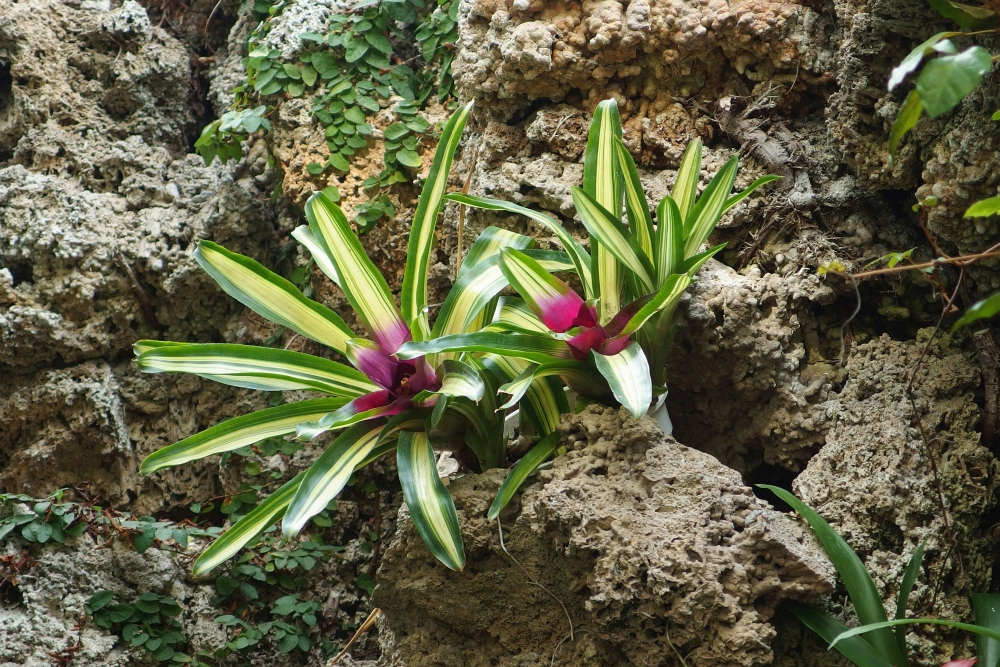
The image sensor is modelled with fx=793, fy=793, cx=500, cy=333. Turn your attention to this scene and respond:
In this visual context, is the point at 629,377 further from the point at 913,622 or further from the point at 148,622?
the point at 148,622

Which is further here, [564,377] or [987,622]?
[564,377]

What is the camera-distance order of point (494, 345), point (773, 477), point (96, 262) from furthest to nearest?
1. point (96, 262)
2. point (773, 477)
3. point (494, 345)

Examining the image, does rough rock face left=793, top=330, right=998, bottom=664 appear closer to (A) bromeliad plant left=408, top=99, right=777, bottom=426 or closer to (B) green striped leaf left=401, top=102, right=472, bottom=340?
(A) bromeliad plant left=408, top=99, right=777, bottom=426

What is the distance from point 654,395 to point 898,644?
0.67 meters

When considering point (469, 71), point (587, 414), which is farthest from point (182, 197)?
point (587, 414)

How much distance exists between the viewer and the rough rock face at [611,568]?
1.45 metres

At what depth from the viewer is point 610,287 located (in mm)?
1767

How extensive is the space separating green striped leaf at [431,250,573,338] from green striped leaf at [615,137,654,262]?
25 cm

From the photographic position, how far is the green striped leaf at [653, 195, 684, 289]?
1.69 m

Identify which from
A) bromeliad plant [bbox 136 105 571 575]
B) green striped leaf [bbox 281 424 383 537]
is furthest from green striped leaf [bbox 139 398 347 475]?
green striped leaf [bbox 281 424 383 537]

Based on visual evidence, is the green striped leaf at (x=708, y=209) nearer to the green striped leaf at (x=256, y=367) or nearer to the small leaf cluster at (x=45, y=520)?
the green striped leaf at (x=256, y=367)

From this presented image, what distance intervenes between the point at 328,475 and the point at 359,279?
461 mm

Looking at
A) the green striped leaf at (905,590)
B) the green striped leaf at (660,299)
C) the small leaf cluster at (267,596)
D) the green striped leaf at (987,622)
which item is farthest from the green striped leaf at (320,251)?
the green striped leaf at (987,622)

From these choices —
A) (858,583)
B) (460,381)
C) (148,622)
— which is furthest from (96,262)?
(858,583)
